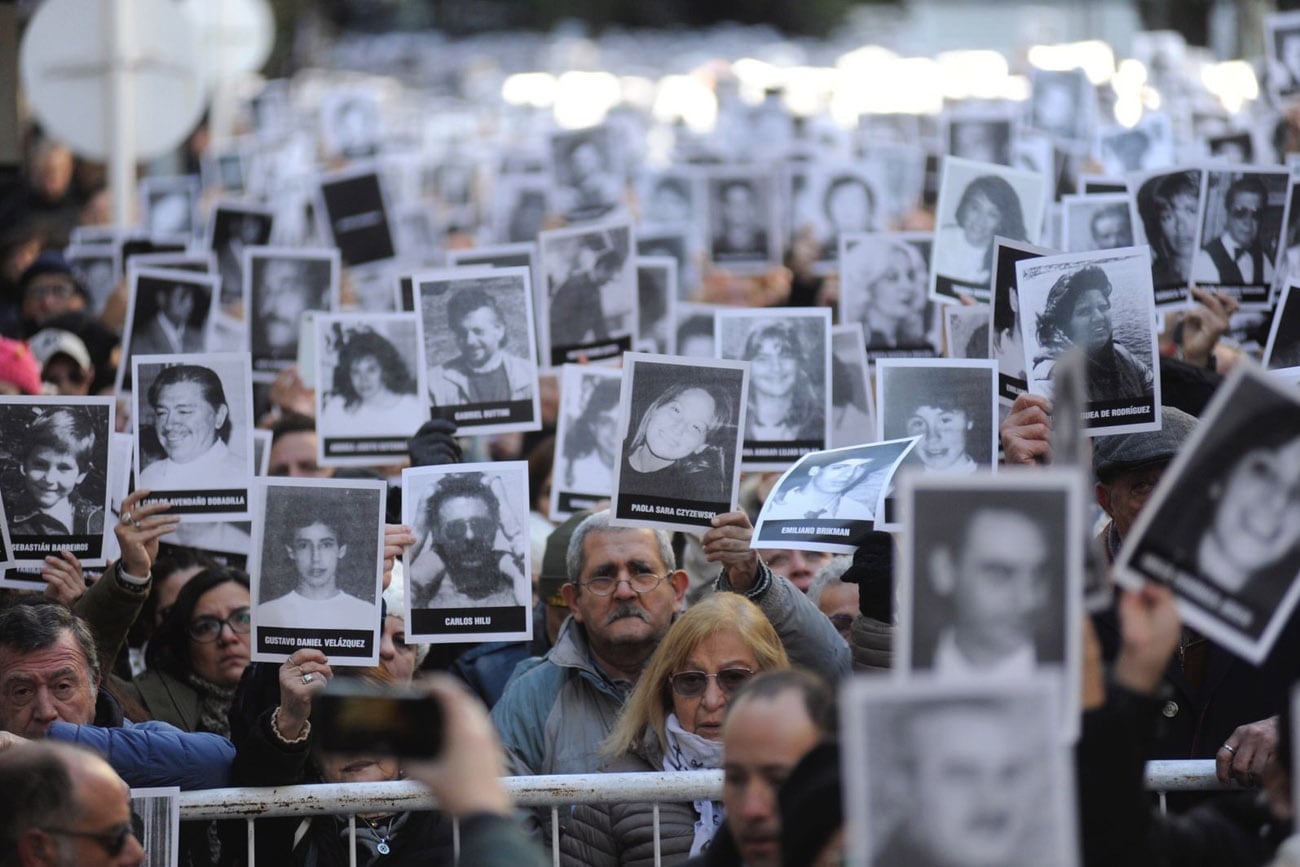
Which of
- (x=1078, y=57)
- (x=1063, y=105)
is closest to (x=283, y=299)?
(x=1063, y=105)

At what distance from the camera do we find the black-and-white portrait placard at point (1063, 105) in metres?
12.1

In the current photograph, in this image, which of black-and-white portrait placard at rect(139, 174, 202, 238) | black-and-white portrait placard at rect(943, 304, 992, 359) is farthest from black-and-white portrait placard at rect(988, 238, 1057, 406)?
black-and-white portrait placard at rect(139, 174, 202, 238)

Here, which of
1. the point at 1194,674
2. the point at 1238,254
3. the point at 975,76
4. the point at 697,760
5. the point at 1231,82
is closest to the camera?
the point at 697,760

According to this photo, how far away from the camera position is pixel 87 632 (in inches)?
205

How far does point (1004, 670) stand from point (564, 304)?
4.46m

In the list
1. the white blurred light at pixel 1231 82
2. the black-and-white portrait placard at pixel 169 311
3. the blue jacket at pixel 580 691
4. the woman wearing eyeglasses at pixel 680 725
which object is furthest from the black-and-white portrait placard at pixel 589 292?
the white blurred light at pixel 1231 82

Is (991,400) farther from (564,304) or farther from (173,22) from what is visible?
(173,22)

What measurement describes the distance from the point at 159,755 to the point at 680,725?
1215 mm

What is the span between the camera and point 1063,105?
39.8 ft

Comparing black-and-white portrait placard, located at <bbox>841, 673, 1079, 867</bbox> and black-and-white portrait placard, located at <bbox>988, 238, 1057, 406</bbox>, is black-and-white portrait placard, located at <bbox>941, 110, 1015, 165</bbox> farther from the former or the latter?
black-and-white portrait placard, located at <bbox>841, 673, 1079, 867</bbox>

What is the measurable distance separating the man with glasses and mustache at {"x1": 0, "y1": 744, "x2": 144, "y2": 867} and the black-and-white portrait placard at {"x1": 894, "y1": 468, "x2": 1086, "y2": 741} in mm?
1538

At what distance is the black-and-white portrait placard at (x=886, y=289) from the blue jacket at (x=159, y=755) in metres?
3.66

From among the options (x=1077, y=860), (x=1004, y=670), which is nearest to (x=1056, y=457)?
(x=1004, y=670)

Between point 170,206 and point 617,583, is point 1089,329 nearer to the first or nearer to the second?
point 617,583
